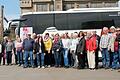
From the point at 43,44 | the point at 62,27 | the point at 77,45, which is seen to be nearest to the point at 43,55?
the point at 43,44

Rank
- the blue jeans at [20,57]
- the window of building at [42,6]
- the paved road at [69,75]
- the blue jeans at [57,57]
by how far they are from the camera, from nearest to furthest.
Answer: the paved road at [69,75], the blue jeans at [57,57], the blue jeans at [20,57], the window of building at [42,6]

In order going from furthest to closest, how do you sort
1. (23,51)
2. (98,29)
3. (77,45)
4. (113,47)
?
(98,29) → (23,51) → (77,45) → (113,47)

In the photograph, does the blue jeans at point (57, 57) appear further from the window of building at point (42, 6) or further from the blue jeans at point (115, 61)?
the window of building at point (42, 6)

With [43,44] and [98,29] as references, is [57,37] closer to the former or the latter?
[43,44]

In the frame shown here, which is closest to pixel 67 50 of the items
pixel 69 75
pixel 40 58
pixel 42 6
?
pixel 40 58

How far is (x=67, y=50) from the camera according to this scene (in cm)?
2222

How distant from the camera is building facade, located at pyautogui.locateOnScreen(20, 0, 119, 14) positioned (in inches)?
2891

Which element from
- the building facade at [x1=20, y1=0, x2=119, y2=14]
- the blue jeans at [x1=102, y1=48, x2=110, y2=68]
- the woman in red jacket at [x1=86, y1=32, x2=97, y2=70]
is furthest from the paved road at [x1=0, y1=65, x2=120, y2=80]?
the building facade at [x1=20, y1=0, x2=119, y2=14]

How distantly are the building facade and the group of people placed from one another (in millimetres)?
49133

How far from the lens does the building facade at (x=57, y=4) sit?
2891 inches

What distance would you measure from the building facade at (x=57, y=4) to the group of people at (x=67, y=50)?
161 ft

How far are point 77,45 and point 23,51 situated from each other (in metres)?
3.23

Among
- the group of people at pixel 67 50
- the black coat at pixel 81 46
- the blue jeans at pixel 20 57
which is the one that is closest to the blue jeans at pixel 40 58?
the group of people at pixel 67 50

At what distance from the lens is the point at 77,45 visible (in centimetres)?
2119
